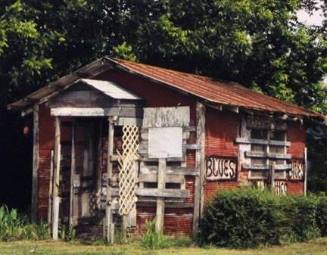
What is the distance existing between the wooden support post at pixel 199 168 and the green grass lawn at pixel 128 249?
794 millimetres

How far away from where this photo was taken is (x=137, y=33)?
73.4 feet

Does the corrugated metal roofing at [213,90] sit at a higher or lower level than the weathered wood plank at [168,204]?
higher

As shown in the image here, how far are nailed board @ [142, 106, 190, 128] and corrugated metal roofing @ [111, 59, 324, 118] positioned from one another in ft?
1.85

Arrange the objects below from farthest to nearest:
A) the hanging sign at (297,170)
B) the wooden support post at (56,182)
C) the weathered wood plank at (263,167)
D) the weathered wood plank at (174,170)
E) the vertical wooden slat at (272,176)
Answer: the hanging sign at (297,170)
the vertical wooden slat at (272,176)
the weathered wood plank at (263,167)
the wooden support post at (56,182)
the weathered wood plank at (174,170)

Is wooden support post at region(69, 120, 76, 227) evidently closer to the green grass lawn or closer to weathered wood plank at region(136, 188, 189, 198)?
the green grass lawn

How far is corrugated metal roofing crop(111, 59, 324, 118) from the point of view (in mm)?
16859

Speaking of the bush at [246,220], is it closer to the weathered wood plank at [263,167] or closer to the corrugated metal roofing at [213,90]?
the weathered wood plank at [263,167]

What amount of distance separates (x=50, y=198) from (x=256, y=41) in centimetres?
992

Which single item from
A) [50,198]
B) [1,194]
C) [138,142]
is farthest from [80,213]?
[1,194]

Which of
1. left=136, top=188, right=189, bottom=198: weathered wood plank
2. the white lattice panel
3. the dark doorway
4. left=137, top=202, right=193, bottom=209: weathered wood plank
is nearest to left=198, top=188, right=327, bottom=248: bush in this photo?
left=137, top=202, right=193, bottom=209: weathered wood plank

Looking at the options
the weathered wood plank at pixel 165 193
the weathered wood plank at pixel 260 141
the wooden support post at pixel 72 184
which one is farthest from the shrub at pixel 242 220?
the wooden support post at pixel 72 184

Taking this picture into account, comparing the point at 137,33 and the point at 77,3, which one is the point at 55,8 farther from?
the point at 137,33

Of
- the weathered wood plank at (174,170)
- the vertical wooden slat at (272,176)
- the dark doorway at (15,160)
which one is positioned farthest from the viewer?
the dark doorway at (15,160)

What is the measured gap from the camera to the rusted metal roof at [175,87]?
55.3 ft
